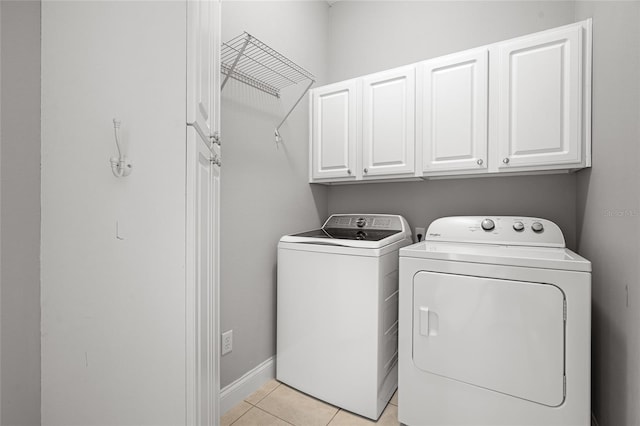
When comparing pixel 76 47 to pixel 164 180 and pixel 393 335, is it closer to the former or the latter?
pixel 164 180

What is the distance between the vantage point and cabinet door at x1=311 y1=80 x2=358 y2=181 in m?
2.11

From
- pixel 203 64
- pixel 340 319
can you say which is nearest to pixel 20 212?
pixel 203 64

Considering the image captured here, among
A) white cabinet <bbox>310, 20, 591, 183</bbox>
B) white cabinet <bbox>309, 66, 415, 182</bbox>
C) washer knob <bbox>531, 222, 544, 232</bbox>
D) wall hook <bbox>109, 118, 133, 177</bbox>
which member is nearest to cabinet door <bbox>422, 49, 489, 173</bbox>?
white cabinet <bbox>310, 20, 591, 183</bbox>

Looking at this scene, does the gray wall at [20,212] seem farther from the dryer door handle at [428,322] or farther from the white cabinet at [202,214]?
the dryer door handle at [428,322]

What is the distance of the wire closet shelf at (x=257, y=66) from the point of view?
5.27 ft

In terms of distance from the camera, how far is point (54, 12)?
79 centimetres

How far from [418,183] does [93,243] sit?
1.97 metres

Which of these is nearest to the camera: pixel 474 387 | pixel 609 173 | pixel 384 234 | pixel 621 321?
pixel 621 321

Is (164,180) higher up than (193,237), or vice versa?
(164,180)

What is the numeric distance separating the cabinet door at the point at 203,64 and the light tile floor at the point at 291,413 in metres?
1.49

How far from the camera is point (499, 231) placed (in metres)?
1.73

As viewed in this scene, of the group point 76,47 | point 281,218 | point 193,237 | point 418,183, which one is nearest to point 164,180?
point 193,237

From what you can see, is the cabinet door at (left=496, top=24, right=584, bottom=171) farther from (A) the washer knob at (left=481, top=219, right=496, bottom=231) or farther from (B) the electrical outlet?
(B) the electrical outlet

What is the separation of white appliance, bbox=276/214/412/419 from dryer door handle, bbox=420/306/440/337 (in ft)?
0.74
